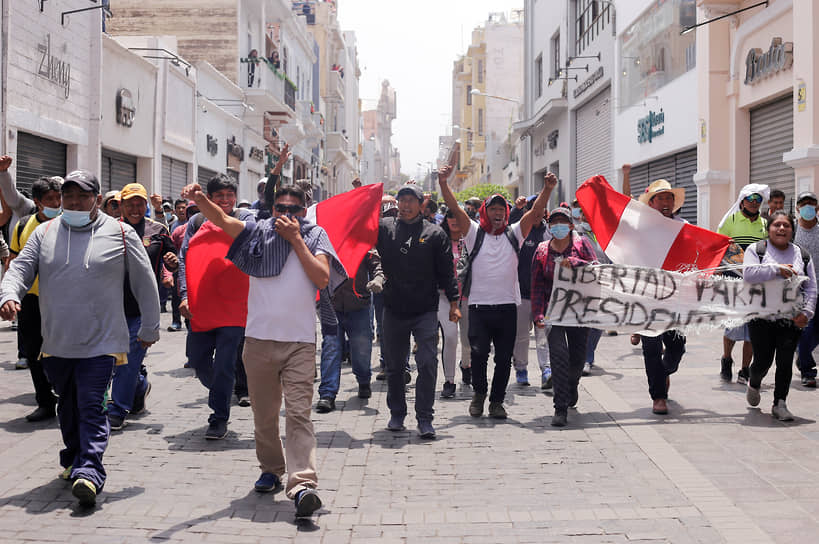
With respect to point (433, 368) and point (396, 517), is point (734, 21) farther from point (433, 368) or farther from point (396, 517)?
point (396, 517)

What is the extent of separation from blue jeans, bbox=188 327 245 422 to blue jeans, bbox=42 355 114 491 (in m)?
1.35

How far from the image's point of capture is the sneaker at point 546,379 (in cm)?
859

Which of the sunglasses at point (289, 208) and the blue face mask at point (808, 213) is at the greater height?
the blue face mask at point (808, 213)

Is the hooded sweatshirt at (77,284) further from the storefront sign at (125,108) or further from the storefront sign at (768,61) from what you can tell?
the storefront sign at (125,108)

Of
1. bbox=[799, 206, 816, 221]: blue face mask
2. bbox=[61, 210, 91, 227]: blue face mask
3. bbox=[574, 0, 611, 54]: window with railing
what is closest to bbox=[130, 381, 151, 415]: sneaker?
bbox=[61, 210, 91, 227]: blue face mask

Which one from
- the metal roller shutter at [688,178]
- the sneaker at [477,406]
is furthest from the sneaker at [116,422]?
the metal roller shutter at [688,178]

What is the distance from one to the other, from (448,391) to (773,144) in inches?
380

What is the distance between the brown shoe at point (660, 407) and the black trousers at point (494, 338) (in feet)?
4.23

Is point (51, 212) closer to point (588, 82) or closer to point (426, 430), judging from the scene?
point (426, 430)

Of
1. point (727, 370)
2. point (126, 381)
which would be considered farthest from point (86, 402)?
point (727, 370)

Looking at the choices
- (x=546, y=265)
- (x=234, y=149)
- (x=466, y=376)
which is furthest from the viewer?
(x=234, y=149)

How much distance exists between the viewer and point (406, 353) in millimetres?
6938

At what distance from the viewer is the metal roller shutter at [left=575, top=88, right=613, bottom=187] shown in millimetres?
27297

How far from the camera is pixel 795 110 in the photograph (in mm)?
13312
